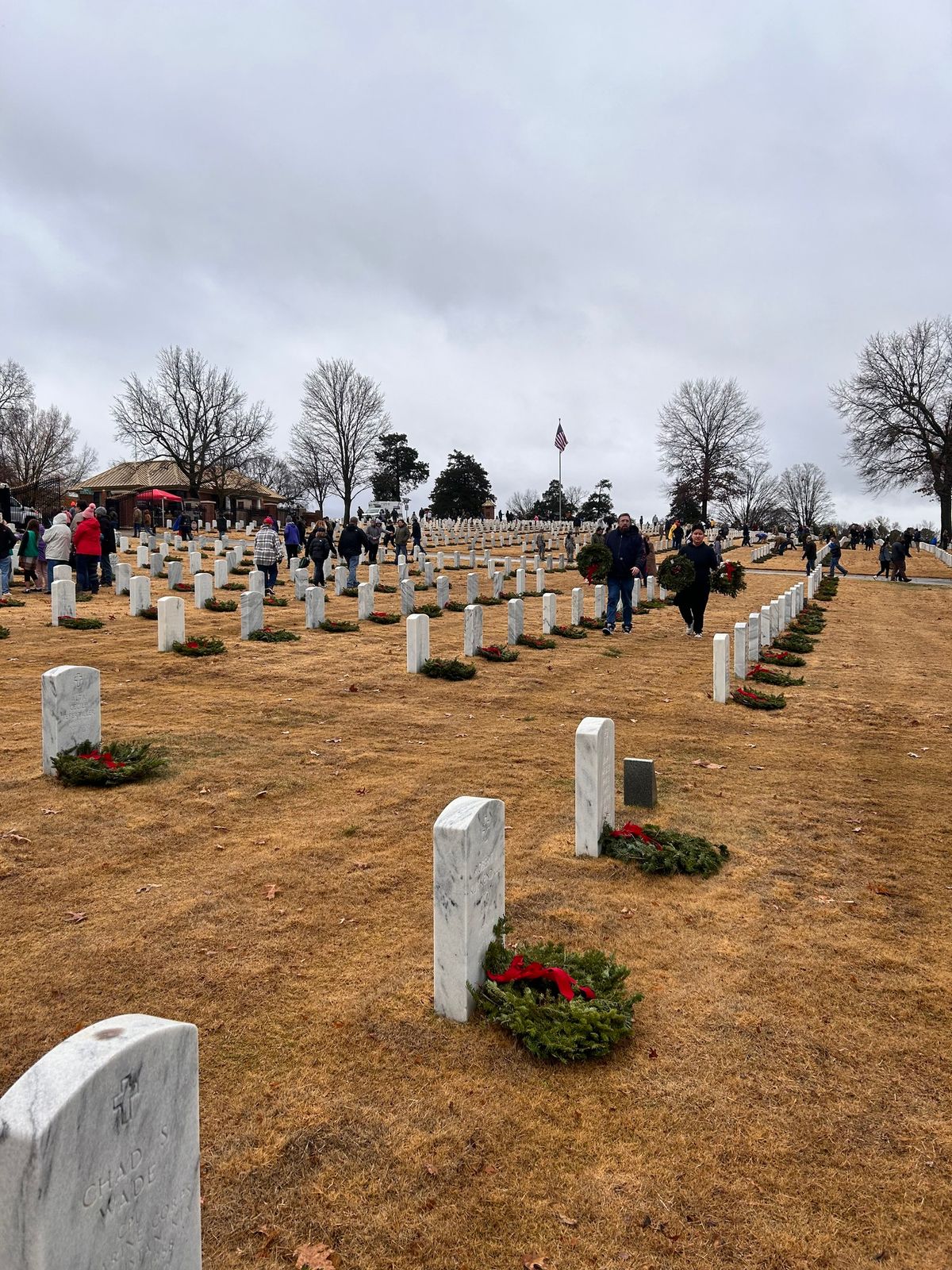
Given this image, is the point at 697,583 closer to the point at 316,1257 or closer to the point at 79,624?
the point at 79,624

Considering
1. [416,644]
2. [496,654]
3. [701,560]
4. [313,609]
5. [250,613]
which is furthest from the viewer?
[701,560]

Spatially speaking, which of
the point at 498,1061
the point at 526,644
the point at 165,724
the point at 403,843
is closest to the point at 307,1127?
the point at 498,1061

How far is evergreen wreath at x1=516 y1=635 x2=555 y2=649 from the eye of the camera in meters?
14.1

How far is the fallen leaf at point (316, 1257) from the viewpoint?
Answer: 2.43 metres

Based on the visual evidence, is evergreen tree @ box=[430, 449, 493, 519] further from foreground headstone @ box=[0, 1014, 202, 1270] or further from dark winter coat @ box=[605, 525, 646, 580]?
foreground headstone @ box=[0, 1014, 202, 1270]

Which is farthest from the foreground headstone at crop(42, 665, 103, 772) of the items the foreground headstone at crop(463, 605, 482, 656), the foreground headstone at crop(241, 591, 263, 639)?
the foreground headstone at crop(463, 605, 482, 656)

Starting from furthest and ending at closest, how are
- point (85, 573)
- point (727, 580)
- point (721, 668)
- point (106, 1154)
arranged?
point (85, 573) < point (727, 580) < point (721, 668) < point (106, 1154)

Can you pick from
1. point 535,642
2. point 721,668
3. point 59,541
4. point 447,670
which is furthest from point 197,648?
point 721,668

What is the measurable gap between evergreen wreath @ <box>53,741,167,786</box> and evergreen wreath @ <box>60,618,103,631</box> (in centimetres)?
710

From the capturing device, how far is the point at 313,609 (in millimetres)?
14703

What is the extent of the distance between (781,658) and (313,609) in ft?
26.4

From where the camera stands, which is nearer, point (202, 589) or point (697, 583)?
point (697, 583)

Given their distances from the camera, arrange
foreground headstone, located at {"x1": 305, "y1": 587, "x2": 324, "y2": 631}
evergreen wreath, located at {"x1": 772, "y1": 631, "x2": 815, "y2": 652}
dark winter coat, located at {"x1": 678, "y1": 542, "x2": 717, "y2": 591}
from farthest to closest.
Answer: evergreen wreath, located at {"x1": 772, "y1": 631, "x2": 815, "y2": 652} → dark winter coat, located at {"x1": 678, "y1": 542, "x2": 717, "y2": 591} → foreground headstone, located at {"x1": 305, "y1": 587, "x2": 324, "y2": 631}

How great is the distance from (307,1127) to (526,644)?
11.5 meters
